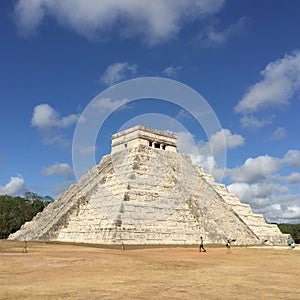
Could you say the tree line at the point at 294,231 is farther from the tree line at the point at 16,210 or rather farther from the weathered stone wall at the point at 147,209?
the tree line at the point at 16,210

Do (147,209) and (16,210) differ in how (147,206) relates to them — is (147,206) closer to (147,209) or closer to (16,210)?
(147,209)

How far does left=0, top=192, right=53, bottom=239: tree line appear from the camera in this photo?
55.4m

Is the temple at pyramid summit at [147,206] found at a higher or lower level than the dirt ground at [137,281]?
higher

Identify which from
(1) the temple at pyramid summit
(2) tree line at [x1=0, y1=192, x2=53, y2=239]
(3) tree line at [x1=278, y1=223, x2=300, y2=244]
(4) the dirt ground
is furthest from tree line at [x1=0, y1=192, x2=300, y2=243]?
(3) tree line at [x1=278, y1=223, x2=300, y2=244]

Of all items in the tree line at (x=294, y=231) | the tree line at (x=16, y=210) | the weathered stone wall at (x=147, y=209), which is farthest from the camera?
the tree line at (x=294, y=231)

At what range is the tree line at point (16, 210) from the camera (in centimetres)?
5541

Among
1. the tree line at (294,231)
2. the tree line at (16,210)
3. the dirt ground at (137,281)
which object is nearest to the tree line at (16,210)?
the tree line at (16,210)

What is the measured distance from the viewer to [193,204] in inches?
1387

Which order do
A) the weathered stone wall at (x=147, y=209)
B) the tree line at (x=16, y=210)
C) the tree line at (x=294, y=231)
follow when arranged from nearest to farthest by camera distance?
the weathered stone wall at (x=147, y=209) → the tree line at (x=16, y=210) → the tree line at (x=294, y=231)

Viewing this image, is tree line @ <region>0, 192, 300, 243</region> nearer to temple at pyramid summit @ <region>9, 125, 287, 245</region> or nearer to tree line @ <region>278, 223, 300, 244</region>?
temple at pyramid summit @ <region>9, 125, 287, 245</region>

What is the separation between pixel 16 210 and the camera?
57438mm

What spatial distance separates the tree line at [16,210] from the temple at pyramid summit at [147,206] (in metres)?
15.2

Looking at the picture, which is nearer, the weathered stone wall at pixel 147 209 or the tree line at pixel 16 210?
the weathered stone wall at pixel 147 209

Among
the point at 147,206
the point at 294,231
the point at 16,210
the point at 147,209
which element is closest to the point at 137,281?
the point at 147,209
